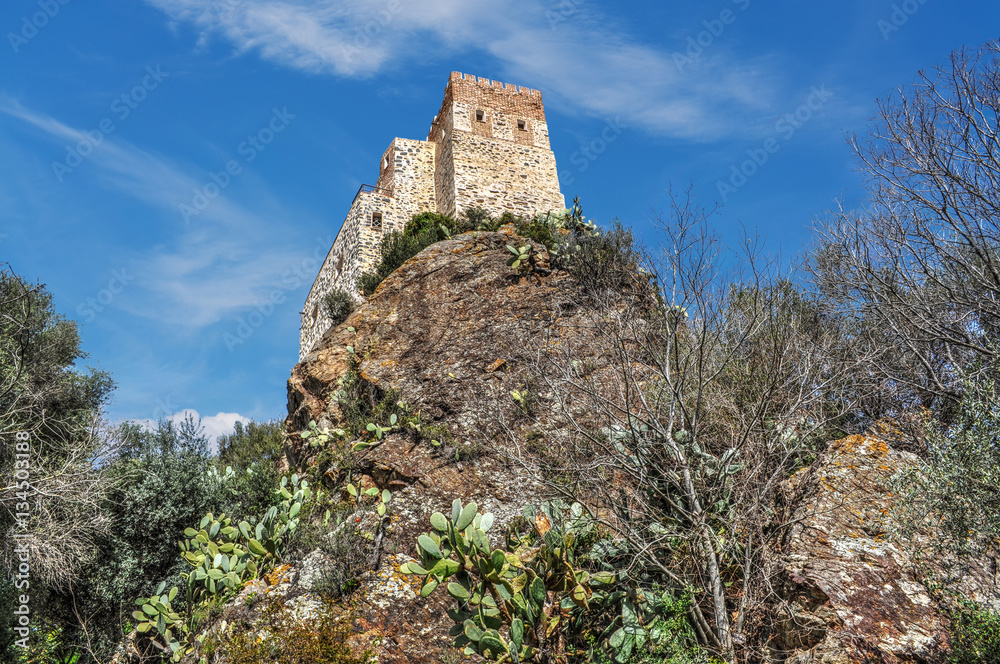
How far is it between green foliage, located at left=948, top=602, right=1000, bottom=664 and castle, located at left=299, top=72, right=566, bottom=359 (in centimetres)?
1488

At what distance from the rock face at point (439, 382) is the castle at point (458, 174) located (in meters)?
3.33

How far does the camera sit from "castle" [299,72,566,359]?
60.8ft

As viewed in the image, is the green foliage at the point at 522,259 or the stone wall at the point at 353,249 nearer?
the green foliage at the point at 522,259

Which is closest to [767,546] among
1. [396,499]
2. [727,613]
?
[727,613]

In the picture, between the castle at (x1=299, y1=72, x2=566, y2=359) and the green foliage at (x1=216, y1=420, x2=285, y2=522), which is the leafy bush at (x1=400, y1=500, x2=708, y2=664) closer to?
the green foliage at (x1=216, y1=420, x2=285, y2=522)

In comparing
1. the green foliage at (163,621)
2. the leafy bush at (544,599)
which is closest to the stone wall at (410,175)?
the green foliage at (163,621)

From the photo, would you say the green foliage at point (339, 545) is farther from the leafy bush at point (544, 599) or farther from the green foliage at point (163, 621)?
the leafy bush at point (544, 599)

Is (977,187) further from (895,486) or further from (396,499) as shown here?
(396,499)

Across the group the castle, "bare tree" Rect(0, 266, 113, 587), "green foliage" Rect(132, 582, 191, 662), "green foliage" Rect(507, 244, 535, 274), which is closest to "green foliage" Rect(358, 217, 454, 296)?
the castle

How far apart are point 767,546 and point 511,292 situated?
8122 mm

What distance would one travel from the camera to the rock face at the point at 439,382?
320 inches

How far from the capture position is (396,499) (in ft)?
31.9

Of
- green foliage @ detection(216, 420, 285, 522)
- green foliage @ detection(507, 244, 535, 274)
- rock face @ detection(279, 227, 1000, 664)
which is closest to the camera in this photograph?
rock face @ detection(279, 227, 1000, 664)

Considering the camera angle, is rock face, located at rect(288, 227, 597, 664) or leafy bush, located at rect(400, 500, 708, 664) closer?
leafy bush, located at rect(400, 500, 708, 664)
